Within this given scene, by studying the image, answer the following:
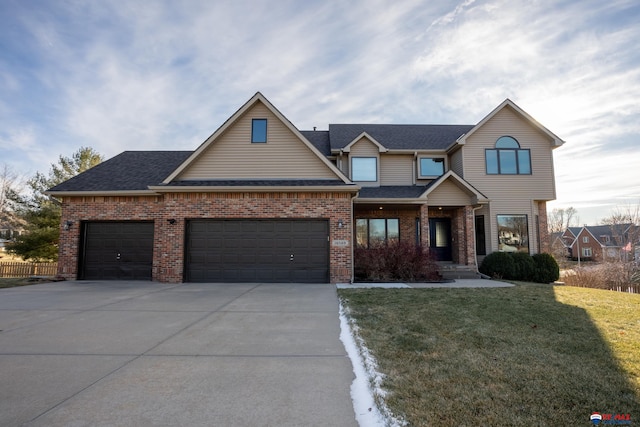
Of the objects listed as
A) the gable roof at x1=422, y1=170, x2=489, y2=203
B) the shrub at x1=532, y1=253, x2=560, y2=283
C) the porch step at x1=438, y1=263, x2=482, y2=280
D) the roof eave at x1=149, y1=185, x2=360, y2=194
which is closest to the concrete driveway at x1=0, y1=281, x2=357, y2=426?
the roof eave at x1=149, y1=185, x2=360, y2=194

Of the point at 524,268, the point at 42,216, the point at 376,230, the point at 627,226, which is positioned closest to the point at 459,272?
the point at 524,268

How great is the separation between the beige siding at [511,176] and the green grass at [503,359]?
8.32m

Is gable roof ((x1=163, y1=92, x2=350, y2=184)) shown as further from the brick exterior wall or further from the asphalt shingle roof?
the asphalt shingle roof

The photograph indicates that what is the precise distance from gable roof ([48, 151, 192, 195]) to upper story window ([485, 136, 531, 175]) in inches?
616

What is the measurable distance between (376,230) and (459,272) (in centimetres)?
424

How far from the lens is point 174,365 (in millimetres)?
3814

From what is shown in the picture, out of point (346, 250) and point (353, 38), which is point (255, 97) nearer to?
point (353, 38)

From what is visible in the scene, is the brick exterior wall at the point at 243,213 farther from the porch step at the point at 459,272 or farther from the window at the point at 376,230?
the porch step at the point at 459,272

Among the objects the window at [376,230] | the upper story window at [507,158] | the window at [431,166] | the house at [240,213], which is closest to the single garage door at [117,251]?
the house at [240,213]

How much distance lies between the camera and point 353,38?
11.5 m

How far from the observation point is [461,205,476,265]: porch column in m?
13.6

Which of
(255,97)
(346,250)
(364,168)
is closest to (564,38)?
(364,168)

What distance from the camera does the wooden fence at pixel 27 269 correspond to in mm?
15000

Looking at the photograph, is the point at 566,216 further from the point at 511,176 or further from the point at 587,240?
the point at 511,176
